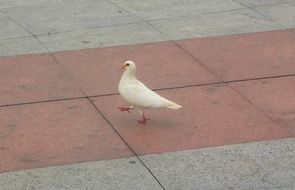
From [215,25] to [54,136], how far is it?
4.07 m

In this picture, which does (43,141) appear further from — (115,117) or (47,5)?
(47,5)

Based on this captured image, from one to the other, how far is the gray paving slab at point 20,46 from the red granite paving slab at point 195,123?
1953 millimetres

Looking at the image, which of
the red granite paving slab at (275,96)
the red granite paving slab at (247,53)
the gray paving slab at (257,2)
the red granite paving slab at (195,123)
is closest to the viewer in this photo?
the red granite paving slab at (195,123)

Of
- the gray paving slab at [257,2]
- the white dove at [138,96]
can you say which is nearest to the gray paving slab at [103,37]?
the gray paving slab at [257,2]

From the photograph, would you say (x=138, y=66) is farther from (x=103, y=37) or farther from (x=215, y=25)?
(x=215, y=25)

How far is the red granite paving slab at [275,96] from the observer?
8.09 metres

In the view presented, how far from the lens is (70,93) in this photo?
28.8ft

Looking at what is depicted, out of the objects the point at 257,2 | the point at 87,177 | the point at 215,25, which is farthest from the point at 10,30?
the point at 87,177

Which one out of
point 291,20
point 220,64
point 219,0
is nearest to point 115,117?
point 220,64

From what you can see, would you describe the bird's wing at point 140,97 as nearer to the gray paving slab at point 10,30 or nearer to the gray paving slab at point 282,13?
the gray paving slab at point 10,30

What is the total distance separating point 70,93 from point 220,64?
6.11 feet

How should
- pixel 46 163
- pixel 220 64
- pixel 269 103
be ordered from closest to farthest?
1. pixel 46 163
2. pixel 269 103
3. pixel 220 64

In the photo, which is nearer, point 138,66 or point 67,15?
point 138,66

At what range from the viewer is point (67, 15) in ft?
38.9
